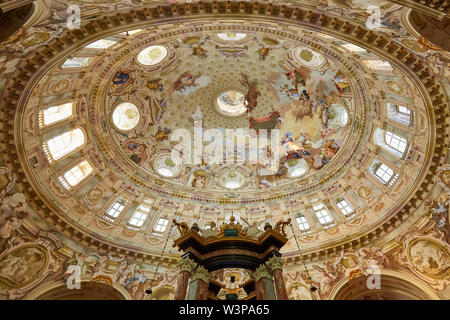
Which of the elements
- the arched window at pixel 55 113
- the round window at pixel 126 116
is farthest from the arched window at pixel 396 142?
the arched window at pixel 55 113

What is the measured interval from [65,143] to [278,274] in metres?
15.8

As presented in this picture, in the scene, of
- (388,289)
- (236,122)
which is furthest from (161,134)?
(388,289)

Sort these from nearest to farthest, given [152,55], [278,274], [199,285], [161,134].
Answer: [199,285], [278,274], [152,55], [161,134]

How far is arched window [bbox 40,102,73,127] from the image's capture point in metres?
17.9

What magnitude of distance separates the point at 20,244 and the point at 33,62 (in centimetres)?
928

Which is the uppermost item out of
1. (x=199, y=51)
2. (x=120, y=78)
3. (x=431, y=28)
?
(x=199, y=51)

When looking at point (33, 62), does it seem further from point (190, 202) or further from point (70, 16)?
point (190, 202)

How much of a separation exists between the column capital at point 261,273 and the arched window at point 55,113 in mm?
14378

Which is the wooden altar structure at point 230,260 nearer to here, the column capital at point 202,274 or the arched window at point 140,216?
the column capital at point 202,274

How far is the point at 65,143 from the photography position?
19844 millimetres

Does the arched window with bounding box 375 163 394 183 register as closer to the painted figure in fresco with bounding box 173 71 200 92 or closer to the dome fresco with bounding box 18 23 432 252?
the dome fresco with bounding box 18 23 432 252

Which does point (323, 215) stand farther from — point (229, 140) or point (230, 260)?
point (230, 260)

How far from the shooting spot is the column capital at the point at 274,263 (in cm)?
1067

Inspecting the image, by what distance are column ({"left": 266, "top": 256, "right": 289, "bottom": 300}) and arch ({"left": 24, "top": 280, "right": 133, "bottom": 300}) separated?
9.97 m
